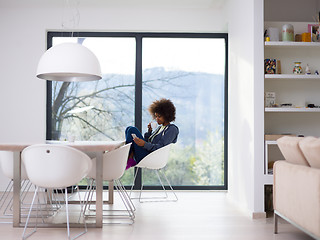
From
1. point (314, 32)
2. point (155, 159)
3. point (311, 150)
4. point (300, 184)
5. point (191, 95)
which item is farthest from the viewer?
point (191, 95)

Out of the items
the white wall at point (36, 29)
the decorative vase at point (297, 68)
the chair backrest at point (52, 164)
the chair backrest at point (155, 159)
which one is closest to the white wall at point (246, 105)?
the decorative vase at point (297, 68)

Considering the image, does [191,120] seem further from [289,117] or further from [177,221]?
[177,221]

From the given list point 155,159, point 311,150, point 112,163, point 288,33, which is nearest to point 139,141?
point 155,159

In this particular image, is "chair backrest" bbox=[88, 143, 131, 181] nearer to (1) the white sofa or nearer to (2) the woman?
(2) the woman

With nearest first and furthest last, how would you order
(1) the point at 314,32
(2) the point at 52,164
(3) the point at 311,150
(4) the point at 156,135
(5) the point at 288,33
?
(3) the point at 311,150
(2) the point at 52,164
(5) the point at 288,33
(1) the point at 314,32
(4) the point at 156,135

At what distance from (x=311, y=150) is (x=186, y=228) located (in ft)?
4.67

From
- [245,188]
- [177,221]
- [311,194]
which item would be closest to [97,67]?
[177,221]

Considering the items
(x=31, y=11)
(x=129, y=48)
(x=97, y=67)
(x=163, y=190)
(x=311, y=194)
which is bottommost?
(x=163, y=190)

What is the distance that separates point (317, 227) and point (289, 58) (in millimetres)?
2626

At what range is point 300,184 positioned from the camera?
2945 mm

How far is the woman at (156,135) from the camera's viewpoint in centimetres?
514

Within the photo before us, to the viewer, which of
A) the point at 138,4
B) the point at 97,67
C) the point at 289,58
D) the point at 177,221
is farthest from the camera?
the point at 138,4

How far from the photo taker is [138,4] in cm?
594

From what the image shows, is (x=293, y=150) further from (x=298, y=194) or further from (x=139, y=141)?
(x=139, y=141)
